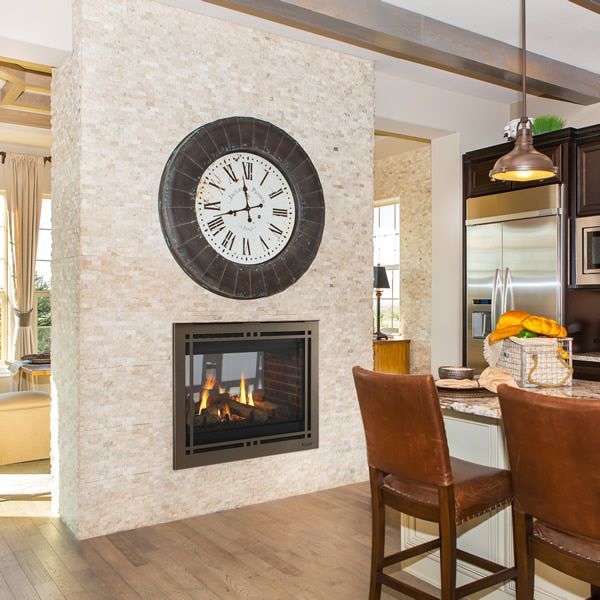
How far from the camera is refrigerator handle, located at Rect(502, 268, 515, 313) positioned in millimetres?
5316

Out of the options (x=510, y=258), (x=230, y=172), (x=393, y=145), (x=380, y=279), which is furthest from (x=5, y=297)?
(x=510, y=258)

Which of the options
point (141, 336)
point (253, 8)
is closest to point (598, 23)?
point (253, 8)

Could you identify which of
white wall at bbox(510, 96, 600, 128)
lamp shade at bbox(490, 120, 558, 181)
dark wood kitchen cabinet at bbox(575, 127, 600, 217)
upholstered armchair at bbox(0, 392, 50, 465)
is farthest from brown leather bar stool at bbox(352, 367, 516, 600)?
white wall at bbox(510, 96, 600, 128)

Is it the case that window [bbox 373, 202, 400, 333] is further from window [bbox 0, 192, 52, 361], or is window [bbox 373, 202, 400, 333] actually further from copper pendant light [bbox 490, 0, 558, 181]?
A: copper pendant light [bbox 490, 0, 558, 181]

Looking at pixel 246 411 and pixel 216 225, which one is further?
pixel 246 411

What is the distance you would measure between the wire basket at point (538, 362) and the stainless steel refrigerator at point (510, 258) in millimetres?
2356

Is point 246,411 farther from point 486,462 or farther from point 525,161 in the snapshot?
point 525,161

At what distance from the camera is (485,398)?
269cm

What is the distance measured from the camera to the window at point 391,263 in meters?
8.30

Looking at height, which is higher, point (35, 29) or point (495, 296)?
point (35, 29)

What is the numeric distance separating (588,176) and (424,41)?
173cm

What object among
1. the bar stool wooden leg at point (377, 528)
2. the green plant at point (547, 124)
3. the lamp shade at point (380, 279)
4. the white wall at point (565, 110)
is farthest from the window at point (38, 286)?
the bar stool wooden leg at point (377, 528)

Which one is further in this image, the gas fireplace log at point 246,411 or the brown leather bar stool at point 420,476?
the gas fireplace log at point 246,411

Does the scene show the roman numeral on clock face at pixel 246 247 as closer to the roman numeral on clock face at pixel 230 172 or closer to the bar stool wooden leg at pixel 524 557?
the roman numeral on clock face at pixel 230 172
